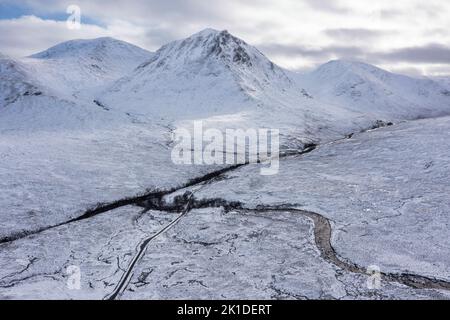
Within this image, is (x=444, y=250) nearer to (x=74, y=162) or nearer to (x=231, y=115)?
(x=74, y=162)

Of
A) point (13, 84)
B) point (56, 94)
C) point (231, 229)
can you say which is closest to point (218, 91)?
point (56, 94)

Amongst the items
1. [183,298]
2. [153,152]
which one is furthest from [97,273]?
[153,152]

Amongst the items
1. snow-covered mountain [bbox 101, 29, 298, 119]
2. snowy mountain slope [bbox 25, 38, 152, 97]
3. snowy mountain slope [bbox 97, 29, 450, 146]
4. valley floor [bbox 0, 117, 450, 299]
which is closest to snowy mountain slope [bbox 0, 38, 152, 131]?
snowy mountain slope [bbox 25, 38, 152, 97]

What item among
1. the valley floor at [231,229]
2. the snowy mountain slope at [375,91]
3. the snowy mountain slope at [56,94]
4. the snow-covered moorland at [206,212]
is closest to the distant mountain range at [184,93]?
the snowy mountain slope at [56,94]

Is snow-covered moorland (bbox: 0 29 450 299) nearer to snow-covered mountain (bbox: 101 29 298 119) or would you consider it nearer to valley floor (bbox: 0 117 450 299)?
valley floor (bbox: 0 117 450 299)

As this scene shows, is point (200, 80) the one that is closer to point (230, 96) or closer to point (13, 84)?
point (230, 96)
